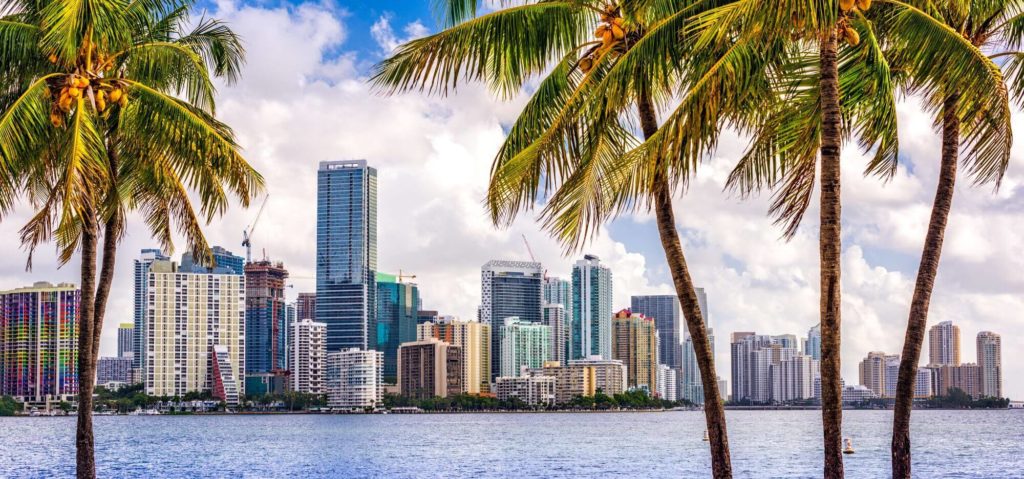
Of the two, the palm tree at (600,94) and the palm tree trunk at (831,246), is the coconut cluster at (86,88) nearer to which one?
the palm tree at (600,94)

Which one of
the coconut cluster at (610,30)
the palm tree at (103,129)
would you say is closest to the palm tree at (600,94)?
the coconut cluster at (610,30)

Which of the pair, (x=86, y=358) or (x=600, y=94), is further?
(x=86, y=358)

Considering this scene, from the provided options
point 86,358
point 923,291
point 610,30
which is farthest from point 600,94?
point 86,358

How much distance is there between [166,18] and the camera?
707 inches

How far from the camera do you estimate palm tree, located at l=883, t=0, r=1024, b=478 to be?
38.9 ft

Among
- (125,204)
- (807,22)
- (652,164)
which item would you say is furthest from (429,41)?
(125,204)

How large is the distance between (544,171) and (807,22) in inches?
127

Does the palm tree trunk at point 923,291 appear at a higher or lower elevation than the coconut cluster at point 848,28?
lower

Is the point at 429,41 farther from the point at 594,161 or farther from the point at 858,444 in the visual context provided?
the point at 858,444

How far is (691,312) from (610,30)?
3.07 m

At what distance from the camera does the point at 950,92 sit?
12.3 metres

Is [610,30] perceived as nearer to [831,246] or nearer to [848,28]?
[848,28]

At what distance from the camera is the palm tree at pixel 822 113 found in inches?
445

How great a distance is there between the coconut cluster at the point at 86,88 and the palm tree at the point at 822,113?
7.45 m
